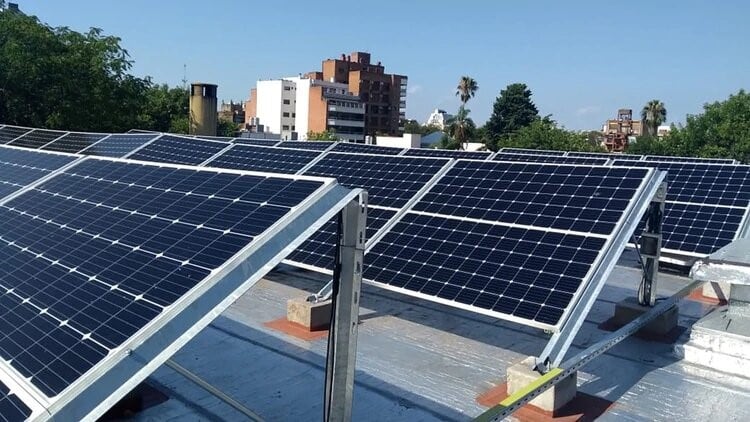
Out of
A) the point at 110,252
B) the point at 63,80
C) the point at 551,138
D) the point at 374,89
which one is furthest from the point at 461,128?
the point at 110,252

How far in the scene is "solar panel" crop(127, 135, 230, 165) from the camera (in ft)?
64.9

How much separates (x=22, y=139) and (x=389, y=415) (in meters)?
21.5

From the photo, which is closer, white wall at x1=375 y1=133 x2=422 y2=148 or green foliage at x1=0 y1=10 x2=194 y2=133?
green foliage at x1=0 y1=10 x2=194 y2=133

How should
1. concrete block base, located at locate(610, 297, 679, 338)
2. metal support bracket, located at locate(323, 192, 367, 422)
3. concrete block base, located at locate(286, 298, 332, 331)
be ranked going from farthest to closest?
concrete block base, located at locate(610, 297, 679, 338), concrete block base, located at locate(286, 298, 332, 331), metal support bracket, located at locate(323, 192, 367, 422)

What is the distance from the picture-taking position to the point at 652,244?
10891mm

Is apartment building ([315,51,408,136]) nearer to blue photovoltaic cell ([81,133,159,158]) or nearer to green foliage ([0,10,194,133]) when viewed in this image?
green foliage ([0,10,194,133])

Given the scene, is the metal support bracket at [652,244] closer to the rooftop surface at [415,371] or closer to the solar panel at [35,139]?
the rooftop surface at [415,371]

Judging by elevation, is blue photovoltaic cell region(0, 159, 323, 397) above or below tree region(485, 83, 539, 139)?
below

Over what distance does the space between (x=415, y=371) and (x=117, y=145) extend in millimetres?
17052

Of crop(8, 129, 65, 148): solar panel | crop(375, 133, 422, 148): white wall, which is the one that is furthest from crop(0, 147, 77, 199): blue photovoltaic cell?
crop(375, 133, 422, 148): white wall

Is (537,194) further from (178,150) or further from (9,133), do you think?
(9,133)

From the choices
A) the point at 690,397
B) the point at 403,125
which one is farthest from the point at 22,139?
the point at 403,125

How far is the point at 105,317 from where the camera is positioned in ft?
15.0

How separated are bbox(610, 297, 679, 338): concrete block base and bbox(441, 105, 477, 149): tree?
8475 centimetres
